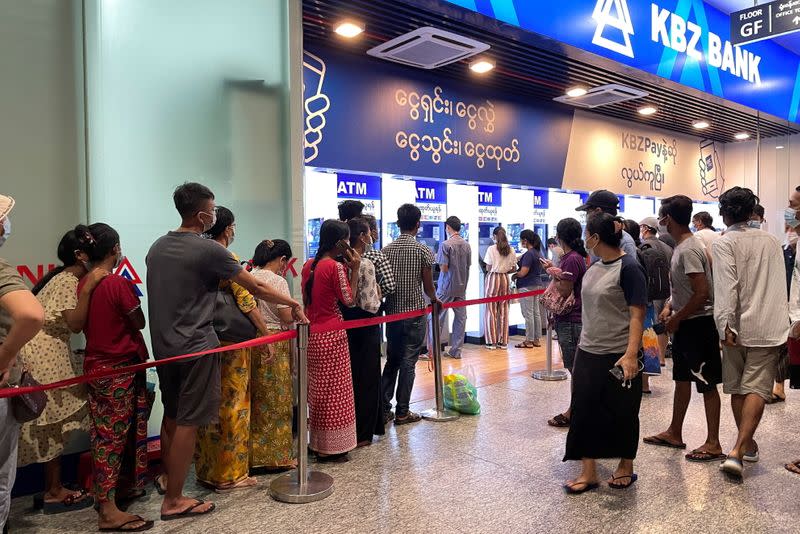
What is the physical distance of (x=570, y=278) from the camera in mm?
4289

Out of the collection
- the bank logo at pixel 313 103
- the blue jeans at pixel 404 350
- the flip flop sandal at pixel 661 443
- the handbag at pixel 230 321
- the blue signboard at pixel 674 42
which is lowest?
the flip flop sandal at pixel 661 443

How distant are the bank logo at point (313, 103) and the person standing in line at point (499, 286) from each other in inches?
124

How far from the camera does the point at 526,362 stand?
6863 millimetres

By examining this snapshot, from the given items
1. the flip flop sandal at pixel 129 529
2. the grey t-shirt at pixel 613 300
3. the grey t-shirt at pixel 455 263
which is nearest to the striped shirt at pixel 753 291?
the grey t-shirt at pixel 613 300

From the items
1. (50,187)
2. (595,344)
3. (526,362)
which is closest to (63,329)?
(50,187)

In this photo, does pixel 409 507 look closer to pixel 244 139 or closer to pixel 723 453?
pixel 723 453

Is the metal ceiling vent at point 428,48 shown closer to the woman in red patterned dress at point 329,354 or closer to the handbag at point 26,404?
the woman in red patterned dress at point 329,354

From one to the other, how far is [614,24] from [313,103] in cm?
358

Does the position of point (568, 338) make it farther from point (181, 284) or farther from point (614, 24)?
point (614, 24)

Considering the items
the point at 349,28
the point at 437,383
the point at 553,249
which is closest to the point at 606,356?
the point at 437,383

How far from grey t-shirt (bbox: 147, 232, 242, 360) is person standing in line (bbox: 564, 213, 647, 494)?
185cm

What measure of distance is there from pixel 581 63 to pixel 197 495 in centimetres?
542

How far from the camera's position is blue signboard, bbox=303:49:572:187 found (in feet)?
19.2

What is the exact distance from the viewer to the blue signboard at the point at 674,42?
5914mm
